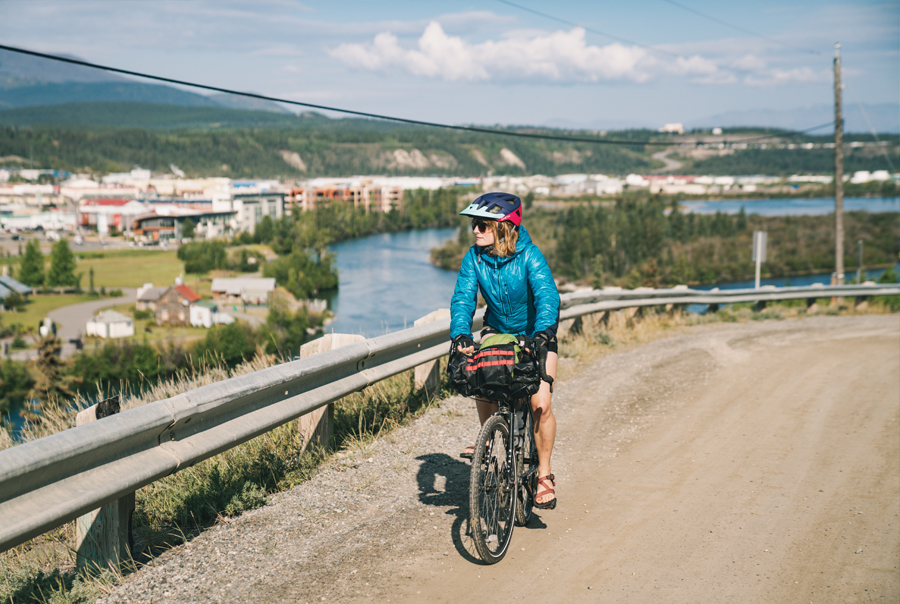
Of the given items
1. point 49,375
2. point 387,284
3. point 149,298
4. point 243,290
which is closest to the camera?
point 49,375

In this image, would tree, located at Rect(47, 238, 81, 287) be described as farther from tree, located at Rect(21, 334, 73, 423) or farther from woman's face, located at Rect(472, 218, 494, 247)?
woman's face, located at Rect(472, 218, 494, 247)

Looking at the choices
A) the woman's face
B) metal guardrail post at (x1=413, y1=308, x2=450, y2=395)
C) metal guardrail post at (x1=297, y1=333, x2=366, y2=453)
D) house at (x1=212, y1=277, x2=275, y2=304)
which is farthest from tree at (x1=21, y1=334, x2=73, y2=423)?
the woman's face

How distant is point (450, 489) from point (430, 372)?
2.22m

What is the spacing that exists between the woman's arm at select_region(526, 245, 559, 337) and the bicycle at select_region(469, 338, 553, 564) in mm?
216

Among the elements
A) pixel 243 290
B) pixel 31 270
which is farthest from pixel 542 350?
pixel 31 270

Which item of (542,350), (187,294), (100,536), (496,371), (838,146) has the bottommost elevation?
(187,294)

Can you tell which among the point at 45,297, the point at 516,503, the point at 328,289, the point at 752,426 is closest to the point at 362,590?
the point at 516,503

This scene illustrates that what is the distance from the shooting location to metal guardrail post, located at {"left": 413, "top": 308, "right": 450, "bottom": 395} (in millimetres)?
6738

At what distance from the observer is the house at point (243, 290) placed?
96625mm

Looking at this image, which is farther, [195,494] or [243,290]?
[243,290]

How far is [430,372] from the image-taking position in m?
6.84

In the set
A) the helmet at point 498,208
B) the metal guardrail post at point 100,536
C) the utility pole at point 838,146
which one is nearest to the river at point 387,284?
the utility pole at point 838,146

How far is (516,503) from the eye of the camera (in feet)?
13.1

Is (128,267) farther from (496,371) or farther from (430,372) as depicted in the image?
(496,371)
